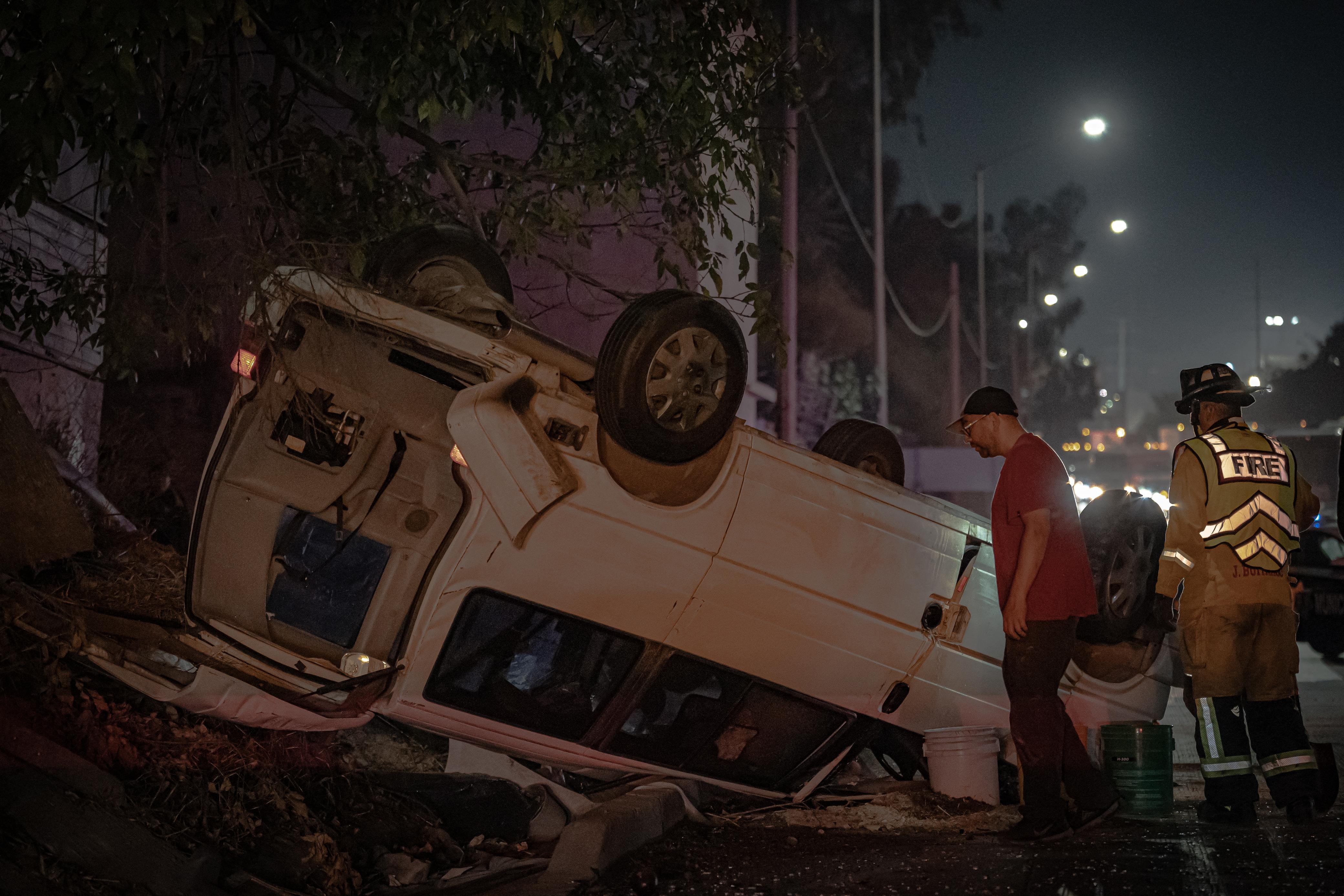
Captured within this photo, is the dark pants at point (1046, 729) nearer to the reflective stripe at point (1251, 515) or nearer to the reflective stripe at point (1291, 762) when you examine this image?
the reflective stripe at point (1291, 762)

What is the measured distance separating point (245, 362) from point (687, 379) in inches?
63.5

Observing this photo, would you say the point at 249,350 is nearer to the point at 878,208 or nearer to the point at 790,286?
the point at 790,286

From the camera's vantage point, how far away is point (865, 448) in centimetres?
536

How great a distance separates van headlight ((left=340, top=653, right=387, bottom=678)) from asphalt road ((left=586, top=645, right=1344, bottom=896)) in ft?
3.74

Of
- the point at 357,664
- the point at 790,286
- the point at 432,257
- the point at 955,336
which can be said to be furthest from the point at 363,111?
the point at 955,336

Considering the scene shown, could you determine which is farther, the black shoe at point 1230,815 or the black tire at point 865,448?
the black tire at point 865,448

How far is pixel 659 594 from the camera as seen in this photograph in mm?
3969

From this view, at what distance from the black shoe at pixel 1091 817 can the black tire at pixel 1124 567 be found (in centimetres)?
95

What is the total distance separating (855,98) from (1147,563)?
25.9 m

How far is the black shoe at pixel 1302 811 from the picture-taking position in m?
4.32

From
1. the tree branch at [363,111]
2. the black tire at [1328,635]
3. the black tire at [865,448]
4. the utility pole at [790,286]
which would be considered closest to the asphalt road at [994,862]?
the black tire at [865,448]

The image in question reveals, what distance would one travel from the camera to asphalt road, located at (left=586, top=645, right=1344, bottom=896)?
11.8 ft

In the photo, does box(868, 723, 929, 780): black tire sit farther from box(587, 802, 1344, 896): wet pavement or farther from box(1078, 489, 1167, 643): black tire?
box(1078, 489, 1167, 643): black tire

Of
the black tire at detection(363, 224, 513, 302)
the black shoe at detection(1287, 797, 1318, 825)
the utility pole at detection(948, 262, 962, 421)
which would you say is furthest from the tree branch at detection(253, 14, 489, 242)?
the utility pole at detection(948, 262, 962, 421)
